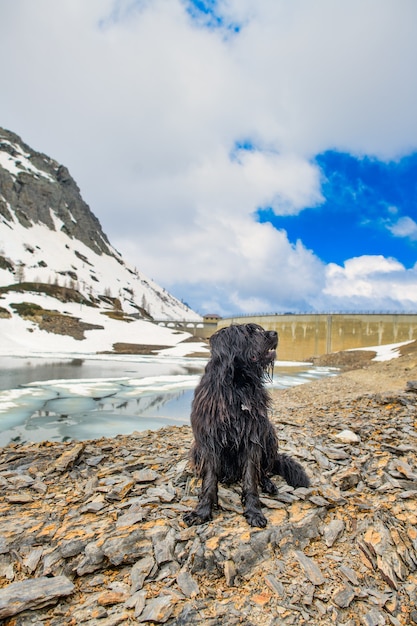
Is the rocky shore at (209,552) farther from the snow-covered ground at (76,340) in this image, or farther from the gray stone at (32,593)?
the snow-covered ground at (76,340)

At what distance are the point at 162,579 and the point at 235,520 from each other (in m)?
0.81

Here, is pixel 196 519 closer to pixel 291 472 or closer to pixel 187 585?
pixel 187 585

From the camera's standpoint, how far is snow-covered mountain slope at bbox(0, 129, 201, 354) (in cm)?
5853

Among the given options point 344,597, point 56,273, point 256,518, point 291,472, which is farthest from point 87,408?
point 56,273

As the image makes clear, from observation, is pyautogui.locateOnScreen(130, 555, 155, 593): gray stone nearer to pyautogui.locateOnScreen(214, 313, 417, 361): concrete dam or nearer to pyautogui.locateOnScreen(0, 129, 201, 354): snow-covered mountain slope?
pyautogui.locateOnScreen(0, 129, 201, 354): snow-covered mountain slope

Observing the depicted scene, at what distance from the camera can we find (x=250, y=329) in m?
3.43

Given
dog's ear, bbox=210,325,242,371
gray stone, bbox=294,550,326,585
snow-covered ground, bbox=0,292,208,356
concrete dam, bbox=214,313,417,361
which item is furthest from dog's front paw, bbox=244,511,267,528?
concrete dam, bbox=214,313,417,361

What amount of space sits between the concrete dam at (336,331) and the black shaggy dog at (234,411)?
59.7 metres

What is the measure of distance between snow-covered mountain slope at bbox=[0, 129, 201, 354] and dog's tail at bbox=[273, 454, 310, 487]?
47899 millimetres

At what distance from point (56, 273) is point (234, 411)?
425 ft

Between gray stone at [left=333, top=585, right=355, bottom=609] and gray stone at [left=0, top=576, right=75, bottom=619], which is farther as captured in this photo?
gray stone at [left=333, top=585, right=355, bottom=609]

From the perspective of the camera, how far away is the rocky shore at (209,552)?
7.45ft

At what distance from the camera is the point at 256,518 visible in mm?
2994

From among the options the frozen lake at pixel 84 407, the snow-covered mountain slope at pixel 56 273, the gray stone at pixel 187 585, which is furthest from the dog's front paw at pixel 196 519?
the snow-covered mountain slope at pixel 56 273
